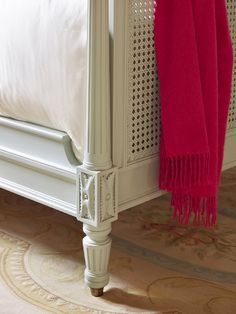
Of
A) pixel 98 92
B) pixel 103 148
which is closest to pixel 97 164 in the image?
pixel 103 148

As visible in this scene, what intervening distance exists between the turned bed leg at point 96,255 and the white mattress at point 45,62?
17 centimetres

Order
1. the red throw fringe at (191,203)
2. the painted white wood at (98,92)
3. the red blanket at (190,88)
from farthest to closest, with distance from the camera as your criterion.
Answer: the red throw fringe at (191,203) < the red blanket at (190,88) < the painted white wood at (98,92)

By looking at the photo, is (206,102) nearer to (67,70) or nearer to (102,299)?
(67,70)

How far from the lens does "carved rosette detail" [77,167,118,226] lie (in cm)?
119

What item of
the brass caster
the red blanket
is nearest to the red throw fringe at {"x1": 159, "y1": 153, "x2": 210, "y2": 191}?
the red blanket

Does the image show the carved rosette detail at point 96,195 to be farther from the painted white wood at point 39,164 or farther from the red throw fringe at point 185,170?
the red throw fringe at point 185,170

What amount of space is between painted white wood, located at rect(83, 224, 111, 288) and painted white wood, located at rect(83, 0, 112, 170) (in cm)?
15

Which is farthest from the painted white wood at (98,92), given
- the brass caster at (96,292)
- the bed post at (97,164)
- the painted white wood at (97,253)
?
the brass caster at (96,292)

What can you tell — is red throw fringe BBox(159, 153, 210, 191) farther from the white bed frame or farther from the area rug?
the area rug

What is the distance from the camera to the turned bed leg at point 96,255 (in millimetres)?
1250

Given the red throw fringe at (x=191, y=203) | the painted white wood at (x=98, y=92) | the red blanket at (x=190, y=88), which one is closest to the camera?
the painted white wood at (x=98, y=92)

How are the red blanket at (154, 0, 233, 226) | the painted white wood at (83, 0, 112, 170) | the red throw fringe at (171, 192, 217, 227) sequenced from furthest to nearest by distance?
the red throw fringe at (171, 192, 217, 227)
the red blanket at (154, 0, 233, 226)
the painted white wood at (83, 0, 112, 170)

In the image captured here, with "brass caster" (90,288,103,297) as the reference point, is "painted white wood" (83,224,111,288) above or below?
above

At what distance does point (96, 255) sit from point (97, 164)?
223 mm
